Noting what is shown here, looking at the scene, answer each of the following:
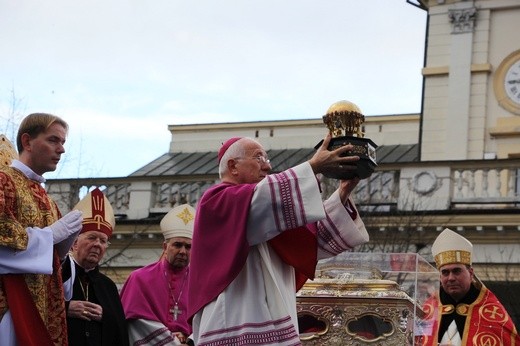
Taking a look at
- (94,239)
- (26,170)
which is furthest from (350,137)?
(94,239)

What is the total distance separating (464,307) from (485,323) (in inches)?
9.1

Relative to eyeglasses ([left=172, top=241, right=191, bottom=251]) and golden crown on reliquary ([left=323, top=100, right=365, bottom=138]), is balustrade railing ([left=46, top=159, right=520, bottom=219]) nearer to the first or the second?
eyeglasses ([left=172, top=241, right=191, bottom=251])

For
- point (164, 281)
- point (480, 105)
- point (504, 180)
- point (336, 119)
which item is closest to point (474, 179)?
point (504, 180)

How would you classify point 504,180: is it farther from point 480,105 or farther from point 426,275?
point 426,275

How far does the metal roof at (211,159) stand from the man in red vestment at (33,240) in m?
22.5

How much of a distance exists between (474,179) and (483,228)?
1130mm

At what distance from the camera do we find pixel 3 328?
27.6ft

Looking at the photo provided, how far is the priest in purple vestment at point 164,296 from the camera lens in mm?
10719

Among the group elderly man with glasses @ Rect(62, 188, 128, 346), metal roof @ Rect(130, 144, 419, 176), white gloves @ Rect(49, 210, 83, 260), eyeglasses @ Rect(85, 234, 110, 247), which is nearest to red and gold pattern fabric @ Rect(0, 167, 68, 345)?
white gloves @ Rect(49, 210, 83, 260)

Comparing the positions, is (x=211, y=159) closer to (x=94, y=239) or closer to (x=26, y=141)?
Answer: (x=94, y=239)

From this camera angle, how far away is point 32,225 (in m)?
8.55

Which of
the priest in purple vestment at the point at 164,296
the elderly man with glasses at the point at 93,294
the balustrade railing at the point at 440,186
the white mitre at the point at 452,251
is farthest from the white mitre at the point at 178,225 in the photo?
the balustrade railing at the point at 440,186

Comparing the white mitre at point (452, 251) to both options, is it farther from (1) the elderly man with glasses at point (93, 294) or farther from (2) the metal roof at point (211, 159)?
(2) the metal roof at point (211, 159)

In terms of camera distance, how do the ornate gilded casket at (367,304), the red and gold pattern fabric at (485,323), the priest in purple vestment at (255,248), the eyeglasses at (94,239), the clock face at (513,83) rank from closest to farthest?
1. the priest in purple vestment at (255,248)
2. the ornate gilded casket at (367,304)
3. the eyeglasses at (94,239)
4. the red and gold pattern fabric at (485,323)
5. the clock face at (513,83)
